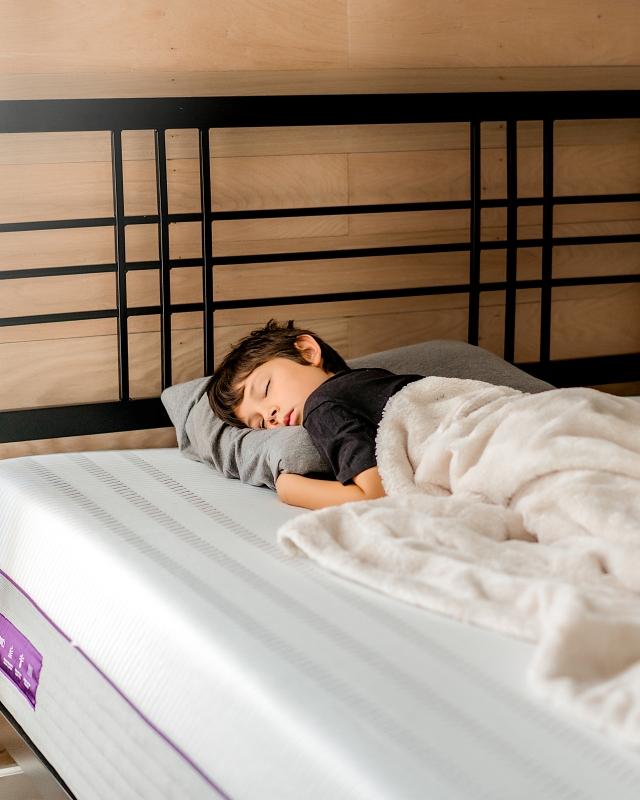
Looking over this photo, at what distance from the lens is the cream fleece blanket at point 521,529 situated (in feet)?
3.34

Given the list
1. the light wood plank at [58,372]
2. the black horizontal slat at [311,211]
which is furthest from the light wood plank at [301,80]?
the light wood plank at [58,372]

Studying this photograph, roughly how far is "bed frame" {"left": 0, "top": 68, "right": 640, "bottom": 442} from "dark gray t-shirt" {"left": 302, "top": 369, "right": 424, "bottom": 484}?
460 mm

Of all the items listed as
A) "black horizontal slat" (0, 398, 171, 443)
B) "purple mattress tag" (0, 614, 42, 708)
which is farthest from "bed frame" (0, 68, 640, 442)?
"purple mattress tag" (0, 614, 42, 708)

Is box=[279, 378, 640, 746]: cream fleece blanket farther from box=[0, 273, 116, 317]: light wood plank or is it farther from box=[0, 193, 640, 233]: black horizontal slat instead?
box=[0, 273, 116, 317]: light wood plank

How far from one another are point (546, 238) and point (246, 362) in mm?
832

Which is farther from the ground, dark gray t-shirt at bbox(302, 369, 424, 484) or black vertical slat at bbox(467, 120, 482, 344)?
black vertical slat at bbox(467, 120, 482, 344)

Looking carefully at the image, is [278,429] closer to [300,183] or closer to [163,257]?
[163,257]

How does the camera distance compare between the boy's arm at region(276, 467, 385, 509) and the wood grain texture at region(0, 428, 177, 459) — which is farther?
the wood grain texture at region(0, 428, 177, 459)

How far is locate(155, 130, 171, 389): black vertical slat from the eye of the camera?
197 centimetres

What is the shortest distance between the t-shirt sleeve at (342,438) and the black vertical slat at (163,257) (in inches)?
18.9

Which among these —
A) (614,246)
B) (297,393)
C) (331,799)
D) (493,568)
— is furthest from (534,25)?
(331,799)

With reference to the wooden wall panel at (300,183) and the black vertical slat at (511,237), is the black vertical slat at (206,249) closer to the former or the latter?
the wooden wall panel at (300,183)

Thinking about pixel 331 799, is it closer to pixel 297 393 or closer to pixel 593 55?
pixel 297 393

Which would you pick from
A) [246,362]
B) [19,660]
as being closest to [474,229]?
[246,362]
